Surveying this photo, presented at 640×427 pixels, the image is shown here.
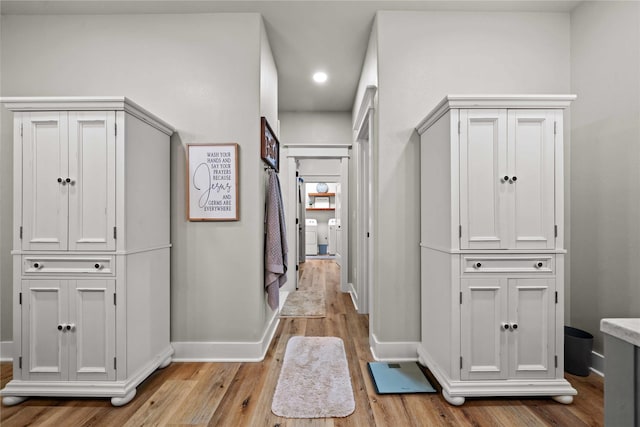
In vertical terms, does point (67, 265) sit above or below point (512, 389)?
above

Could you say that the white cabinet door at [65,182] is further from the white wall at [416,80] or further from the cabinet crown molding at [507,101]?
the cabinet crown molding at [507,101]

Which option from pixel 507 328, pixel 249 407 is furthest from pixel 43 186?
pixel 507 328

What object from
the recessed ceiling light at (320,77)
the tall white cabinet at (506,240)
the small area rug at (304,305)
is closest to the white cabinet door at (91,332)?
the small area rug at (304,305)

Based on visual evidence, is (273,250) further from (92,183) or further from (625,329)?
(625,329)

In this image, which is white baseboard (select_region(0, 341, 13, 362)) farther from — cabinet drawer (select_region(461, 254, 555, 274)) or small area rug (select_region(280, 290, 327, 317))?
cabinet drawer (select_region(461, 254, 555, 274))

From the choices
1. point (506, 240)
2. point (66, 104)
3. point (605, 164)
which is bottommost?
point (506, 240)

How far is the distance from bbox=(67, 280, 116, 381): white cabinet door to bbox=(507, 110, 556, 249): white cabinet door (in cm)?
245

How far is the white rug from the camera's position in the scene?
1766 millimetres

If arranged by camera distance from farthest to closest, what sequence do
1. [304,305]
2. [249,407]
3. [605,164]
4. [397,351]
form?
1. [304,305]
2. [397,351]
3. [605,164]
4. [249,407]

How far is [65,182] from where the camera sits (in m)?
1.86

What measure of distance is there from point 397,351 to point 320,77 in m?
2.99

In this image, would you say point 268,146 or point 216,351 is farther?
point 268,146

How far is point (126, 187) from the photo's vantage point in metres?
1.89

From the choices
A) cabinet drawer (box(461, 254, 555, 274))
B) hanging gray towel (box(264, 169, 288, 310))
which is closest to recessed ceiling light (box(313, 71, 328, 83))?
hanging gray towel (box(264, 169, 288, 310))
